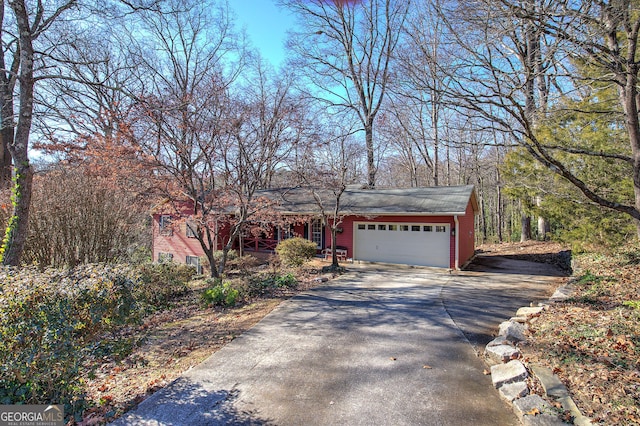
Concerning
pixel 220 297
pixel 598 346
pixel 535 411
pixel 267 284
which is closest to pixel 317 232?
pixel 267 284

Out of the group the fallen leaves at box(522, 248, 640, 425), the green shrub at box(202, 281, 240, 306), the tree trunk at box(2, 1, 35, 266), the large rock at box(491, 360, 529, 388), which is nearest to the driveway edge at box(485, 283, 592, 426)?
the large rock at box(491, 360, 529, 388)

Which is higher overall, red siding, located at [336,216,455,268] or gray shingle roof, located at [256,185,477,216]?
gray shingle roof, located at [256,185,477,216]

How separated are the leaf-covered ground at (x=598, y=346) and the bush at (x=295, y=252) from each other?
27.4 feet

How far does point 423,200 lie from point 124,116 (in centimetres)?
1101

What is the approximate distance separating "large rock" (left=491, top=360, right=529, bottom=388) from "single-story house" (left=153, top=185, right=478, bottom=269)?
8.41 metres

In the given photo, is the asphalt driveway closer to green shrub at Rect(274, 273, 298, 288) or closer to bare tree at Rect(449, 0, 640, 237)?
green shrub at Rect(274, 273, 298, 288)

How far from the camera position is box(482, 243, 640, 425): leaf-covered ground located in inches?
119

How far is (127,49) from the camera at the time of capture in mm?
15016

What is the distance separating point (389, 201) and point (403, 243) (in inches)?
81.1

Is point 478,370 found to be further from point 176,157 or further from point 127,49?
point 127,49

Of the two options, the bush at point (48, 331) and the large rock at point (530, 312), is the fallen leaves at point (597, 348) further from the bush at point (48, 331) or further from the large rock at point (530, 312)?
the bush at point (48, 331)

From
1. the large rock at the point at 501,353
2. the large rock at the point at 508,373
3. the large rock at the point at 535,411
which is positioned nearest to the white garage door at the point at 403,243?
the large rock at the point at 501,353

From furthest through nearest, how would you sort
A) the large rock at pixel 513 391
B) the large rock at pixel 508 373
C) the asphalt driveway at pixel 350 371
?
1. the large rock at pixel 508 373
2. the large rock at pixel 513 391
3. the asphalt driveway at pixel 350 371

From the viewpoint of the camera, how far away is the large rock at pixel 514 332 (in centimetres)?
473
